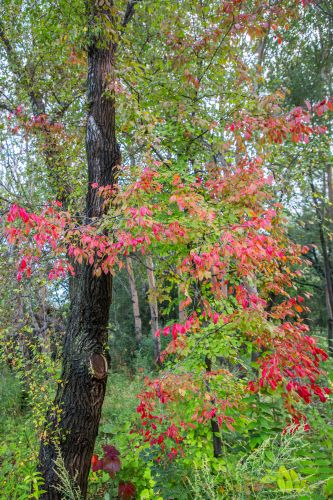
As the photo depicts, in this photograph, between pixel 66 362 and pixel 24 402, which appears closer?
pixel 66 362

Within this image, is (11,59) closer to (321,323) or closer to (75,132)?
(75,132)

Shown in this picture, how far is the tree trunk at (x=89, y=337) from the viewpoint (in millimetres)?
3182

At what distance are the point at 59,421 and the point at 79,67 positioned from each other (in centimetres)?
522

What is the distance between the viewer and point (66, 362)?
338 centimetres

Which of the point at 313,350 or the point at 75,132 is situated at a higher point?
the point at 75,132

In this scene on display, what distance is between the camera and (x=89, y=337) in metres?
3.38

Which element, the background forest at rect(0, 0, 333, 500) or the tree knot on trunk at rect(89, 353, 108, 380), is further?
the tree knot on trunk at rect(89, 353, 108, 380)

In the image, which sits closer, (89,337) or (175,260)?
(89,337)

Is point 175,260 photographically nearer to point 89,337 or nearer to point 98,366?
point 89,337

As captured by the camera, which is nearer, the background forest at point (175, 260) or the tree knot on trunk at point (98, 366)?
the background forest at point (175, 260)

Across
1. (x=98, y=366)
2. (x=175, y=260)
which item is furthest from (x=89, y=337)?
(x=175, y=260)

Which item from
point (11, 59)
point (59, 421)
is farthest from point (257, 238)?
point (11, 59)

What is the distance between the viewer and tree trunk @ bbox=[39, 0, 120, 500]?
3.18m

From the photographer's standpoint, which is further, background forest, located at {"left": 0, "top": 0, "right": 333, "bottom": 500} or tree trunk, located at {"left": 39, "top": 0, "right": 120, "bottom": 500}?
tree trunk, located at {"left": 39, "top": 0, "right": 120, "bottom": 500}
